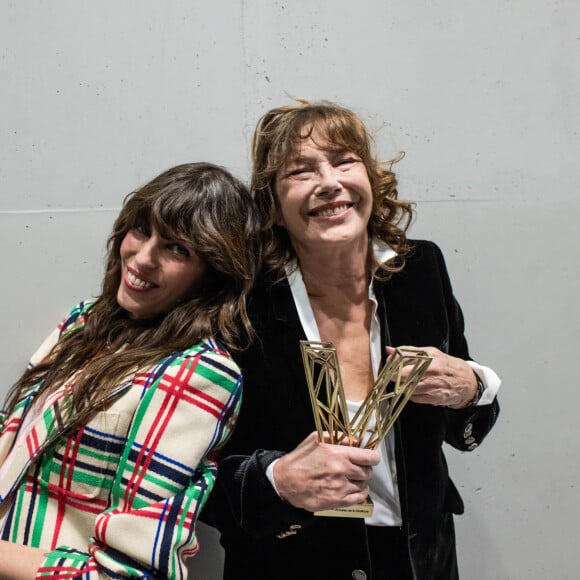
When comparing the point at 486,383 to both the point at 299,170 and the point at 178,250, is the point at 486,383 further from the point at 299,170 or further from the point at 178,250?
the point at 178,250

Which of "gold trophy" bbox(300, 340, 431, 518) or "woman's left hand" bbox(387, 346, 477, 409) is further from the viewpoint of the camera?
"woman's left hand" bbox(387, 346, 477, 409)

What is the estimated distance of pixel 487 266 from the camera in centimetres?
186

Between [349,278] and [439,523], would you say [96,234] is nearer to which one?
[349,278]

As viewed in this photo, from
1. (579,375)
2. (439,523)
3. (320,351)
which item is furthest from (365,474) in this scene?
(579,375)

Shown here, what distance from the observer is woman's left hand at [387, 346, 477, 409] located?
4.15 feet

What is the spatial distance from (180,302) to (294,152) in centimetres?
38

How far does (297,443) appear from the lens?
135 cm

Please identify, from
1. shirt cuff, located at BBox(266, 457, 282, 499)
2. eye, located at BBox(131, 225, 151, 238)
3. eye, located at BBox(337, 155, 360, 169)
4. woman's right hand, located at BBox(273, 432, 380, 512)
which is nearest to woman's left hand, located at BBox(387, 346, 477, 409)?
woman's right hand, located at BBox(273, 432, 380, 512)

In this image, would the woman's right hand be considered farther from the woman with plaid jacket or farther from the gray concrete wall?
the gray concrete wall

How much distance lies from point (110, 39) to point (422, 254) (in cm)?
91

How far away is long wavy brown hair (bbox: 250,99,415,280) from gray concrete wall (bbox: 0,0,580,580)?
0.30 meters

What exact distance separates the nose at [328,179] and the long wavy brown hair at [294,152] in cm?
5

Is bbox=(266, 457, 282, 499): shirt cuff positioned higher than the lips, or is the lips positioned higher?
the lips

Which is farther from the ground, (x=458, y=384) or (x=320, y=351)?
(x=320, y=351)
